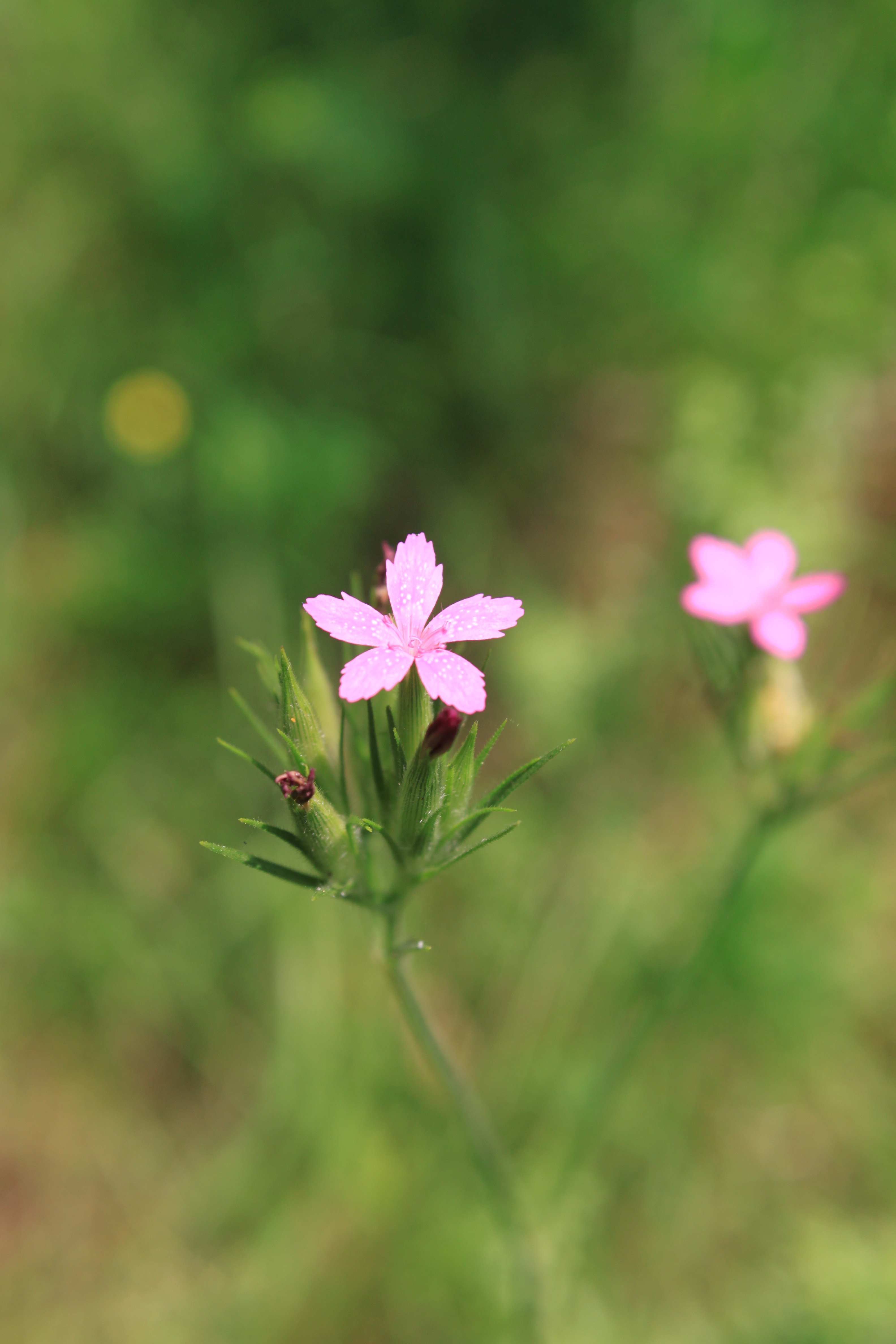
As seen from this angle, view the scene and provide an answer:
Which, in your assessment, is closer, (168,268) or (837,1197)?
(837,1197)

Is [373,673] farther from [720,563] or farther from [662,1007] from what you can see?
[662,1007]

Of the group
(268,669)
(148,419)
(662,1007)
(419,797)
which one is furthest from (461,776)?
(148,419)

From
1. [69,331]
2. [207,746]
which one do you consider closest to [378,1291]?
[207,746]

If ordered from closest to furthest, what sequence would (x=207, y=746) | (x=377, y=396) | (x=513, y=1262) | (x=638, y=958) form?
(x=513, y=1262) < (x=638, y=958) < (x=207, y=746) < (x=377, y=396)

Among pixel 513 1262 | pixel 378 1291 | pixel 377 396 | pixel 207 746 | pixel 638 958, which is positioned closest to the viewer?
pixel 513 1262

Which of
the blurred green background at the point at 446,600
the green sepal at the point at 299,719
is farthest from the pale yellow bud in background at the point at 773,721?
the blurred green background at the point at 446,600

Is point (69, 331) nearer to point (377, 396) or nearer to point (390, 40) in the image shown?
point (377, 396)

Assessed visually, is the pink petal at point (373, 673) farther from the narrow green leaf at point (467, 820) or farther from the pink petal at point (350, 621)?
the narrow green leaf at point (467, 820)

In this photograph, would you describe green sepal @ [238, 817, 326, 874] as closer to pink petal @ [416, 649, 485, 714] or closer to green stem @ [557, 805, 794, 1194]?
pink petal @ [416, 649, 485, 714]

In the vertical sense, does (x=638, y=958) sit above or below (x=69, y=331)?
below
